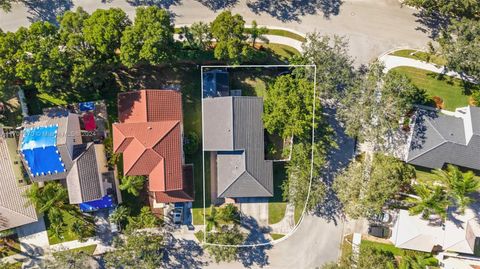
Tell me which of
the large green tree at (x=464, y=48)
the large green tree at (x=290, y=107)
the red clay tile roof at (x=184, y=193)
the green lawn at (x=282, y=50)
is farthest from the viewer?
the green lawn at (x=282, y=50)

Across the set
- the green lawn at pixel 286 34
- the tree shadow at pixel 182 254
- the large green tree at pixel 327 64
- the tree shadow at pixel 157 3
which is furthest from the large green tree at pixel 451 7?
the tree shadow at pixel 182 254

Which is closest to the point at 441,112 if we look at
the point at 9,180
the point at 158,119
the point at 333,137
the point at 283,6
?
the point at 333,137

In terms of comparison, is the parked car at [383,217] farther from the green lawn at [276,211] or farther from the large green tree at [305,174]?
the green lawn at [276,211]

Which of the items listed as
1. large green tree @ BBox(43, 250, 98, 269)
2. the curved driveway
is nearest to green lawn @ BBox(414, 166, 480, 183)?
the curved driveway

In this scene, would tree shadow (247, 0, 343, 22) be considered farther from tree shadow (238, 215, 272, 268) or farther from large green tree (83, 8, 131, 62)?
tree shadow (238, 215, 272, 268)

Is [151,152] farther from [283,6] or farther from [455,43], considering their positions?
[455,43]

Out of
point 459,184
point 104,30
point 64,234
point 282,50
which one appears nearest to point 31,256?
point 64,234

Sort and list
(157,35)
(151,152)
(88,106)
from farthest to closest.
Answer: (88,106)
(151,152)
(157,35)
